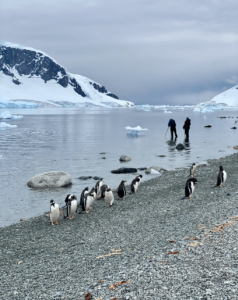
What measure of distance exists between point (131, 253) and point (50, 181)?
10197mm

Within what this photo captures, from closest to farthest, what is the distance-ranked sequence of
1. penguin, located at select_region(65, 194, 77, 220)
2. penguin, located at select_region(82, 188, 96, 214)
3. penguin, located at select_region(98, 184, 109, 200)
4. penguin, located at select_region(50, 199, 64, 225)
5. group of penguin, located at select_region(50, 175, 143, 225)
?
penguin, located at select_region(50, 199, 64, 225) → group of penguin, located at select_region(50, 175, 143, 225) → penguin, located at select_region(65, 194, 77, 220) → penguin, located at select_region(82, 188, 96, 214) → penguin, located at select_region(98, 184, 109, 200)

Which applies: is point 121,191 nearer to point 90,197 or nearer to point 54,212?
point 90,197

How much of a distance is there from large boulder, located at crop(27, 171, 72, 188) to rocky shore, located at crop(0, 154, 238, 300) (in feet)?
15.3

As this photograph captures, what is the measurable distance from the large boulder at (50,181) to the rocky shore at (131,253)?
15.3 feet

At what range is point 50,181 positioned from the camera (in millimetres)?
16344

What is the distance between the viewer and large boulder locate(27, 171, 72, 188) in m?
16.2

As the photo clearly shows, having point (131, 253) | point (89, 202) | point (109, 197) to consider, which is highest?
point (131, 253)

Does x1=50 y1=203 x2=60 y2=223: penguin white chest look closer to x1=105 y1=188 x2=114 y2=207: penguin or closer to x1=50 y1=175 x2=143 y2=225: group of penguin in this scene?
x1=50 y1=175 x2=143 y2=225: group of penguin

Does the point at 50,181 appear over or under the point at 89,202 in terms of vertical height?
under

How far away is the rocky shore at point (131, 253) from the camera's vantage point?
5188 millimetres

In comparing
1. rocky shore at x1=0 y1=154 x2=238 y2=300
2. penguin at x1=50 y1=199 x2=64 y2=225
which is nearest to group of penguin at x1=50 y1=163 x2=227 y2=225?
penguin at x1=50 y1=199 x2=64 y2=225

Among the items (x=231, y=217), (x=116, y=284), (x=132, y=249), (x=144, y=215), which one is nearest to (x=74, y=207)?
(x=144, y=215)

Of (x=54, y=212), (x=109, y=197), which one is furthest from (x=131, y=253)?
(x=109, y=197)

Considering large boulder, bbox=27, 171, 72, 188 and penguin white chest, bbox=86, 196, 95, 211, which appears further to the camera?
large boulder, bbox=27, 171, 72, 188
